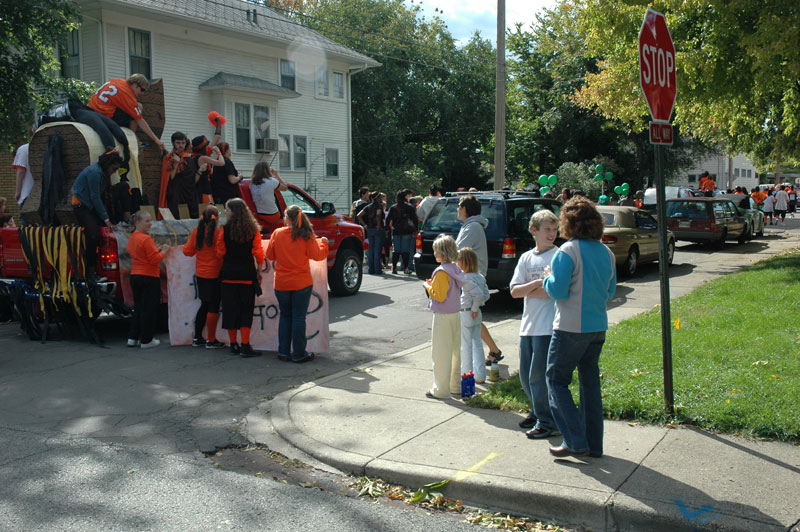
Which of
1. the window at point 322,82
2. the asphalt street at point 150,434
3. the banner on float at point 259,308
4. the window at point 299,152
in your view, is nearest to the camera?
the asphalt street at point 150,434

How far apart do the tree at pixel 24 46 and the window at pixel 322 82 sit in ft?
52.0

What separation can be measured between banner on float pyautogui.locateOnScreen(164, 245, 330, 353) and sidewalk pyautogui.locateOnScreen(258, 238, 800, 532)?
6.36ft

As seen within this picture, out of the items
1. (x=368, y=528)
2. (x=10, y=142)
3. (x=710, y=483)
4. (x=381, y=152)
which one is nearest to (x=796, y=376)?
(x=710, y=483)

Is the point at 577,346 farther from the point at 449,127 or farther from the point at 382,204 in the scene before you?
the point at 449,127

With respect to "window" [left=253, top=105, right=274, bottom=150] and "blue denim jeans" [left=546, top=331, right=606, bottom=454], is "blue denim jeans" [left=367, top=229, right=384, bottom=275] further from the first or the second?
"window" [left=253, top=105, right=274, bottom=150]

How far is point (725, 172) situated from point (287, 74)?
8130 cm

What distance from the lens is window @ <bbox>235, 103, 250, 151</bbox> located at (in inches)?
1044

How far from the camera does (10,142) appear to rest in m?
15.4

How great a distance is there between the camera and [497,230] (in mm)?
11273

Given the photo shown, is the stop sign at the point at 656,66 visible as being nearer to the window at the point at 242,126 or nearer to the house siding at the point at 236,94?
the house siding at the point at 236,94

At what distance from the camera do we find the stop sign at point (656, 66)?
5090mm

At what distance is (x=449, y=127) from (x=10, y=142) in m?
33.7

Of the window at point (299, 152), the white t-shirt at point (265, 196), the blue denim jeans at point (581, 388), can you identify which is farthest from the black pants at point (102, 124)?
the window at point (299, 152)

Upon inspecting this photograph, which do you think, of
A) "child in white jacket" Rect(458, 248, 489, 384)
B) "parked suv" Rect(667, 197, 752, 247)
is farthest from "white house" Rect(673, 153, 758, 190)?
"child in white jacket" Rect(458, 248, 489, 384)
